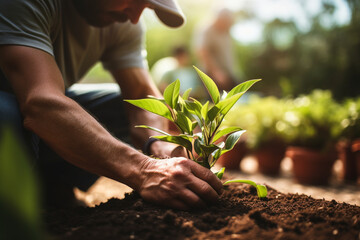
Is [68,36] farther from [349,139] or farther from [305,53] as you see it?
[305,53]

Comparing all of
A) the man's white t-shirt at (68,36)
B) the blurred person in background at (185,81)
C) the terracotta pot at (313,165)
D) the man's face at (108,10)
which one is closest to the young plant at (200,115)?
the man's white t-shirt at (68,36)

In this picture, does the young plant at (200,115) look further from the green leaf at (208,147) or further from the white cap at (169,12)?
the white cap at (169,12)

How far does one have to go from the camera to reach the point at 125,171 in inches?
46.8

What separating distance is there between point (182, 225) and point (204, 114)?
0.45 meters

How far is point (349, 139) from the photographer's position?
10.2ft

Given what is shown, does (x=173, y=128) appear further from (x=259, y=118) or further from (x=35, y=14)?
(x=35, y=14)

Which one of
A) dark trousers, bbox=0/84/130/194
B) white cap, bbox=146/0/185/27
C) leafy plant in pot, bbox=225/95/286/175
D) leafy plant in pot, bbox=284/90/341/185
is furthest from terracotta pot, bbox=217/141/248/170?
white cap, bbox=146/0/185/27

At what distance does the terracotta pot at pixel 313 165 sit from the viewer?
290 cm

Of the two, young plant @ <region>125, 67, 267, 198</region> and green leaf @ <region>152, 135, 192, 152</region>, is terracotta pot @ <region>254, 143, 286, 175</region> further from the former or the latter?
green leaf @ <region>152, 135, 192, 152</region>

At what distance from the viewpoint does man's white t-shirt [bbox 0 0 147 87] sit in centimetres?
124

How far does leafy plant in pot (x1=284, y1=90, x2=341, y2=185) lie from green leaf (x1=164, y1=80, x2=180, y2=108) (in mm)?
2128

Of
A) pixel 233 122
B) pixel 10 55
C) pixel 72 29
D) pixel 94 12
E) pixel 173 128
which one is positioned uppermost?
pixel 94 12

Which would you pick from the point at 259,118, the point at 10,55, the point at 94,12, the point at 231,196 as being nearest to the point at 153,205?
the point at 231,196

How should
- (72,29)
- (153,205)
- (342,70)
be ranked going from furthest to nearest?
(342,70) < (72,29) < (153,205)
